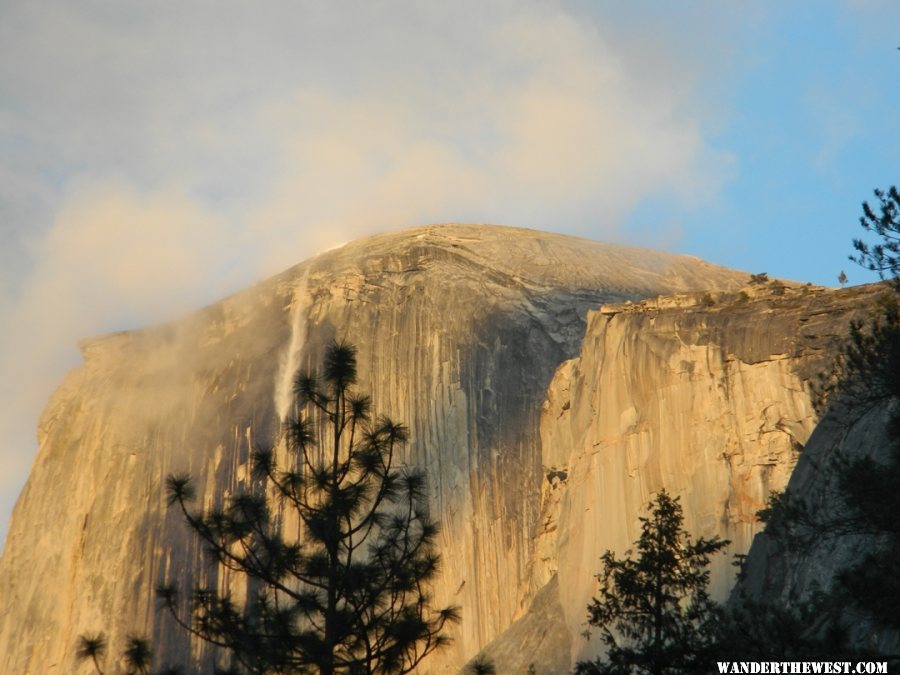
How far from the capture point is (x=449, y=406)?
60.8 m

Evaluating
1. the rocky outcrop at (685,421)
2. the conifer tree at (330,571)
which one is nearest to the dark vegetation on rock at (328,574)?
the conifer tree at (330,571)

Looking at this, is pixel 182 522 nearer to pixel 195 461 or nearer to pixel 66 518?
pixel 195 461

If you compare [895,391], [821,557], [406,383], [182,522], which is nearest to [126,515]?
[182,522]

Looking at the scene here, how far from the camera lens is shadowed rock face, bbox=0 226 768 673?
58188mm

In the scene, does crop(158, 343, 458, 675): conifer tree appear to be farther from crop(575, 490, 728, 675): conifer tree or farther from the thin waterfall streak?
the thin waterfall streak

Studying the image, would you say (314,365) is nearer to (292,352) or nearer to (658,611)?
(292,352)

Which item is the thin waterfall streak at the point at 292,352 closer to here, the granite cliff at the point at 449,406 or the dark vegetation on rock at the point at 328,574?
the granite cliff at the point at 449,406

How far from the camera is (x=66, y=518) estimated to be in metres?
65.8

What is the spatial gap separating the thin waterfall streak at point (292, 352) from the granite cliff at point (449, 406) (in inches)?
4.7

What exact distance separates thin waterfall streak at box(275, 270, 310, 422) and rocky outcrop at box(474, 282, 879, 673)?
68.5 feet

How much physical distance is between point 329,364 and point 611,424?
79.6 ft

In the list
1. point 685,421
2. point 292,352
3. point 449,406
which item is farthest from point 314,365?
point 685,421

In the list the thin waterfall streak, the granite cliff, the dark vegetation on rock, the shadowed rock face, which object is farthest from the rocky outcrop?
the thin waterfall streak

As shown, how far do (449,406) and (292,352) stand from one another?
29.1 ft
